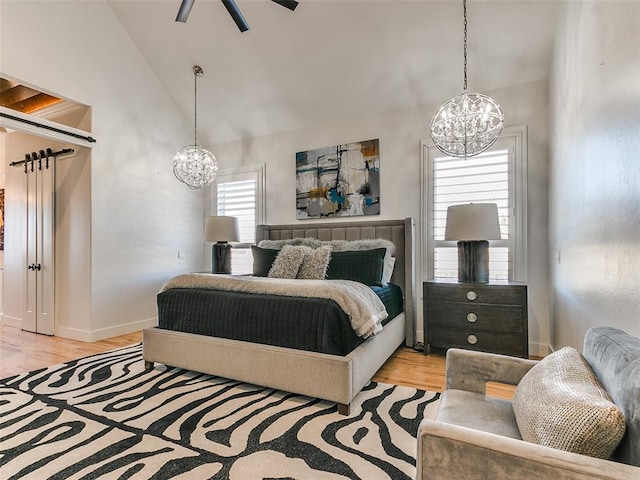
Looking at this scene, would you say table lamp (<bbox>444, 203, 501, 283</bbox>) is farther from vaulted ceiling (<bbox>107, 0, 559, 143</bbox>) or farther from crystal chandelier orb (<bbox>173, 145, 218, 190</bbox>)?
crystal chandelier orb (<bbox>173, 145, 218, 190</bbox>)

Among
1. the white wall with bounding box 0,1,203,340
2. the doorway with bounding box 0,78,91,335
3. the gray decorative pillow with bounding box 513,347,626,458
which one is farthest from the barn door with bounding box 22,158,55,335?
the gray decorative pillow with bounding box 513,347,626,458

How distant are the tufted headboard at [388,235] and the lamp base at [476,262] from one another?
0.60 m

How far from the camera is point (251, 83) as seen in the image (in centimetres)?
420

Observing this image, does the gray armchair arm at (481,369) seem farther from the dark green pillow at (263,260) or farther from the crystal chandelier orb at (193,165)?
the crystal chandelier orb at (193,165)

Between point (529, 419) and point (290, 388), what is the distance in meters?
1.56

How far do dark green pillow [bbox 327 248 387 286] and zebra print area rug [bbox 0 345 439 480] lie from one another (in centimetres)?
106

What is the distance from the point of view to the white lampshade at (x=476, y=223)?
10.0 feet

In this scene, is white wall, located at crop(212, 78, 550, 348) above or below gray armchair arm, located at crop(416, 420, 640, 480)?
above

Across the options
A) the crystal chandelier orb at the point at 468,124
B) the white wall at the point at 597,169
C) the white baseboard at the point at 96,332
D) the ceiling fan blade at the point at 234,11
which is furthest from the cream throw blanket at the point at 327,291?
the ceiling fan blade at the point at 234,11

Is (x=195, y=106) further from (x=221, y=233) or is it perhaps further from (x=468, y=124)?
(x=468, y=124)

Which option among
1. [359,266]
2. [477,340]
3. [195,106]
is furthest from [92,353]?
[477,340]

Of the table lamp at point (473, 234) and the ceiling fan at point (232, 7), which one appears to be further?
the table lamp at point (473, 234)

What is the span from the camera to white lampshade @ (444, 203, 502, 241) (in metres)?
3.05

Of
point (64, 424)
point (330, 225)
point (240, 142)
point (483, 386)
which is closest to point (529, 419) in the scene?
point (483, 386)
